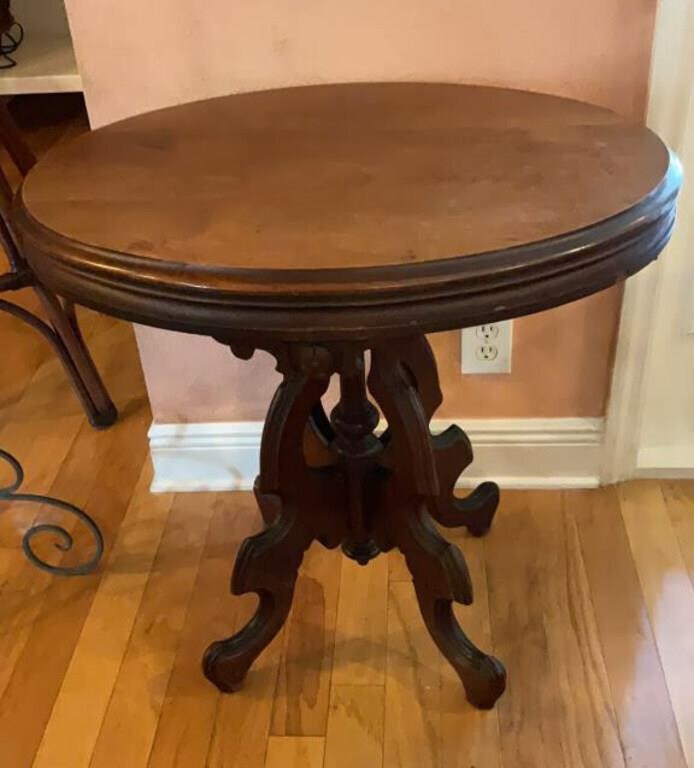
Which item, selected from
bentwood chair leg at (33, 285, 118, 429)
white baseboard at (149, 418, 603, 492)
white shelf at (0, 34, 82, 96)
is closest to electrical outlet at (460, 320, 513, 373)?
white baseboard at (149, 418, 603, 492)

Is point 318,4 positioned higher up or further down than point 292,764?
higher up

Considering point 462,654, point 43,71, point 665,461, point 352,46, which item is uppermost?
point 352,46

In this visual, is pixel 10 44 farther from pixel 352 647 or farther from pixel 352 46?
pixel 352 647

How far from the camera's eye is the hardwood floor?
3.81 ft

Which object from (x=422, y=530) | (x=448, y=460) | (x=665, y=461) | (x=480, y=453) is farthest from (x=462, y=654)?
(x=665, y=461)

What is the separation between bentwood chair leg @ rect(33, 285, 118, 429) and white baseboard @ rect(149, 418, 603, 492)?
0.26 meters

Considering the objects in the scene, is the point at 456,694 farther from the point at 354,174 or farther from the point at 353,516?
the point at 354,174

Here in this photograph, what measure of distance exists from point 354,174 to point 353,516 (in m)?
0.46

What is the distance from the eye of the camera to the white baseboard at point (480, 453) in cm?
149

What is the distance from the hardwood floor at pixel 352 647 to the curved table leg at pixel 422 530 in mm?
72

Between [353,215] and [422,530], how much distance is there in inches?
17.0

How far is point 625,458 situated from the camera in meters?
1.51

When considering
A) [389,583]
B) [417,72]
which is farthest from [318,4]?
[389,583]

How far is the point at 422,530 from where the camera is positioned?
3.65 ft
